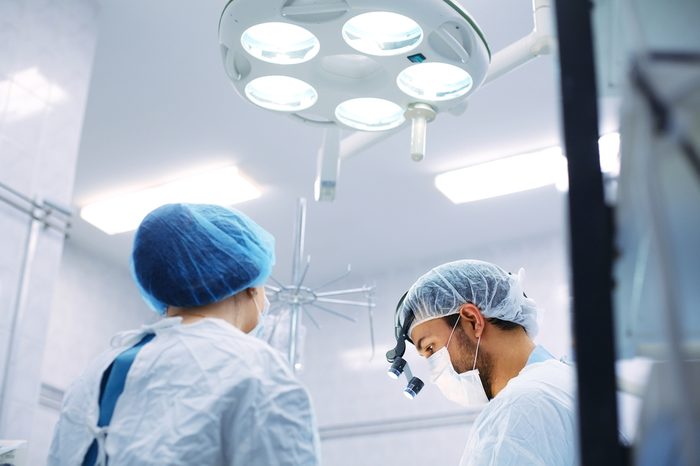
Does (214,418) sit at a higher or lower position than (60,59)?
lower

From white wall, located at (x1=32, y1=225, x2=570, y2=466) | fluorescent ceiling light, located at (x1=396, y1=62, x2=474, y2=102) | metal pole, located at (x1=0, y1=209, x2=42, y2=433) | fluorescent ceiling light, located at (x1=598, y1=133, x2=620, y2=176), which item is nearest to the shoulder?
fluorescent ceiling light, located at (x1=396, y1=62, x2=474, y2=102)

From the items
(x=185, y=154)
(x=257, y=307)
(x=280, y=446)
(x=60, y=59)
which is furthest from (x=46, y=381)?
(x=280, y=446)

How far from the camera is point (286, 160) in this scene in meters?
5.34

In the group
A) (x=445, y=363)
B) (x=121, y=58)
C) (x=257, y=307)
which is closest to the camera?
(x=257, y=307)

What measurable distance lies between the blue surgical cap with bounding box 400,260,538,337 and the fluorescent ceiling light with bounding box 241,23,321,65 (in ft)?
2.62

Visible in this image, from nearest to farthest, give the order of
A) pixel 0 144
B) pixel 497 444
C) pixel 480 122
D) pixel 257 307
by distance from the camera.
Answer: pixel 257 307 < pixel 497 444 < pixel 0 144 < pixel 480 122

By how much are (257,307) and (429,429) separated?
4449 mm

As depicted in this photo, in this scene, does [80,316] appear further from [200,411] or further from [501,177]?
[200,411]

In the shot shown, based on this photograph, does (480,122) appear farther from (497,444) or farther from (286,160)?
(497,444)

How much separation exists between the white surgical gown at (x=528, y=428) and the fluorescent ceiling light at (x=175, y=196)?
3443mm

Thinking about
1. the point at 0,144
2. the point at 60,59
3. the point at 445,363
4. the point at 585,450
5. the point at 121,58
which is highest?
the point at 121,58

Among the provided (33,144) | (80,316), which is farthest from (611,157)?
(80,316)

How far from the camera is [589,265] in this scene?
696 millimetres

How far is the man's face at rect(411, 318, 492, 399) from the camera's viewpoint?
103 inches
